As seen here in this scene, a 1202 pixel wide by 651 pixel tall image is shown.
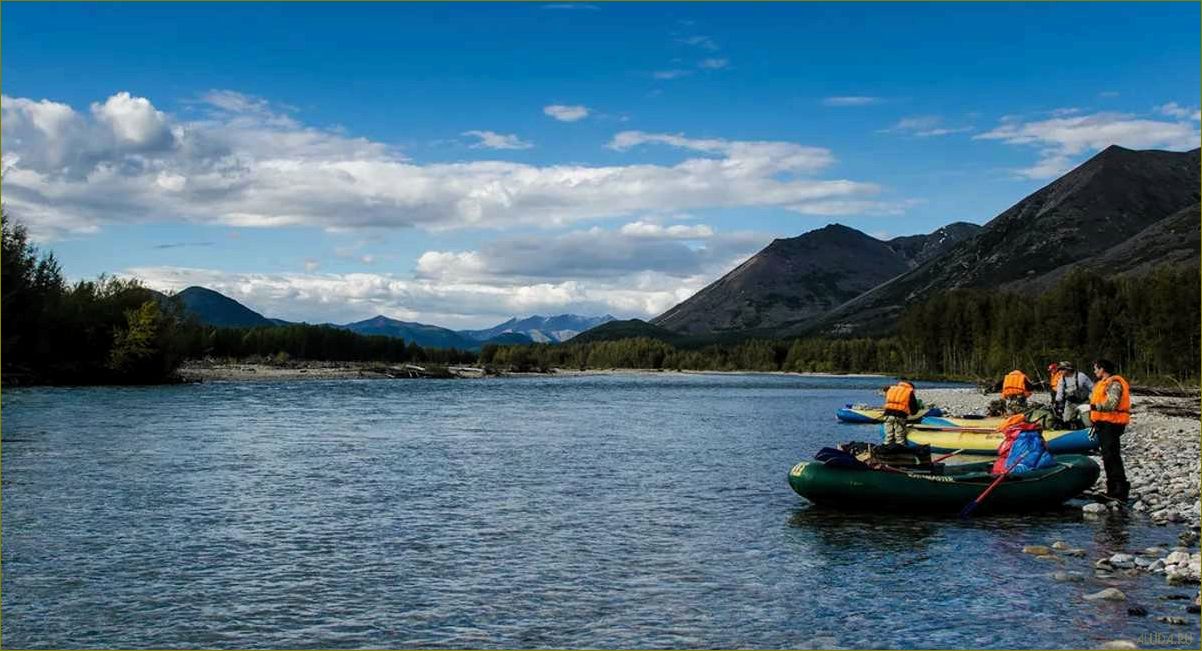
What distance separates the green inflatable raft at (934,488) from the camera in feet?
83.8

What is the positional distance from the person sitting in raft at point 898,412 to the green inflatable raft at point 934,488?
6.01 m

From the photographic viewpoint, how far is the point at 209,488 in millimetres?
31312

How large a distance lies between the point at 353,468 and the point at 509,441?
44.3 feet

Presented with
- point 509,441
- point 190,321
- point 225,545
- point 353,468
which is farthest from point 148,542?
point 190,321

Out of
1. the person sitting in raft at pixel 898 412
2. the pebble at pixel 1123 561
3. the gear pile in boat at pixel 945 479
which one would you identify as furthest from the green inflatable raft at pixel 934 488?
the pebble at pixel 1123 561

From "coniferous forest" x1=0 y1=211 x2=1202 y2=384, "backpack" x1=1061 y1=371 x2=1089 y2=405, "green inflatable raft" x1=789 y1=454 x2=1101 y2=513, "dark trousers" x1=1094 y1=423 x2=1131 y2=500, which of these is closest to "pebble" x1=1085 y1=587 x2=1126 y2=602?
"green inflatable raft" x1=789 y1=454 x2=1101 y2=513

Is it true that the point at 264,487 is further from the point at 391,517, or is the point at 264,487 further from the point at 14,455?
the point at 14,455

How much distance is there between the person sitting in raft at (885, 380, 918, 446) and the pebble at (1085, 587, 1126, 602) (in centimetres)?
1528

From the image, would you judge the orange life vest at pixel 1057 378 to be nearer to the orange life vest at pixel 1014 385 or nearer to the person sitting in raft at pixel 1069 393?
the person sitting in raft at pixel 1069 393

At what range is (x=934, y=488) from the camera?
2550 centimetres

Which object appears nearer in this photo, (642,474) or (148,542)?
(148,542)

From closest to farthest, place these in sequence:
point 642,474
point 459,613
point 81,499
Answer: point 459,613 → point 81,499 → point 642,474

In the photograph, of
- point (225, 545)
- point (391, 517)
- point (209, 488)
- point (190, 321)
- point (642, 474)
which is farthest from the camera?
point (190, 321)

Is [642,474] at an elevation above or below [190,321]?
below
